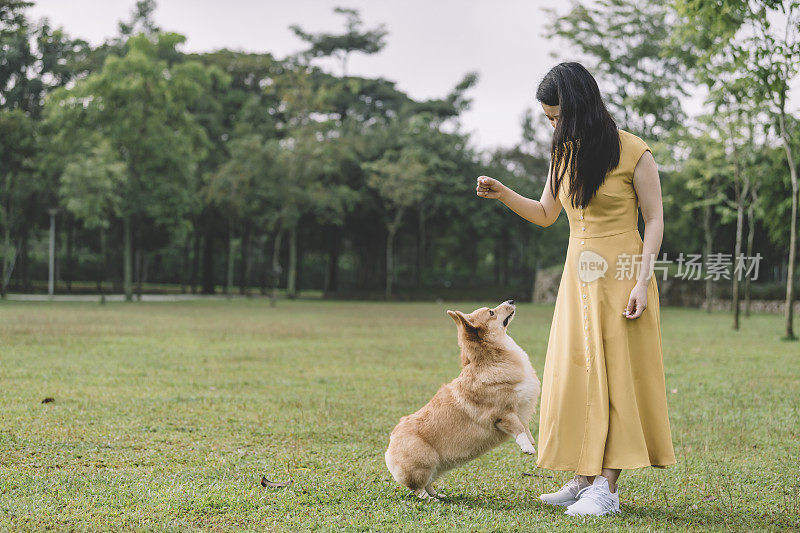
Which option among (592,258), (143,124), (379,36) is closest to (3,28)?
(143,124)

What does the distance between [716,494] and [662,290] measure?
26.2m

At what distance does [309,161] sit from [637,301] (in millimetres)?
24592

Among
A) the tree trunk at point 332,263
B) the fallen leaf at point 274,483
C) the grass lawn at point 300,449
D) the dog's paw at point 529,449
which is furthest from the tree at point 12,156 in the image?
the dog's paw at point 529,449

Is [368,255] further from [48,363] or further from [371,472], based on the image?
[371,472]

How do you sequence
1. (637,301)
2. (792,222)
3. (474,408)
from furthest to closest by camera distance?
1. (792,222)
2. (474,408)
3. (637,301)

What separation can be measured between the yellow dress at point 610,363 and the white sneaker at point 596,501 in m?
0.13

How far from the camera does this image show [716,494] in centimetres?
376

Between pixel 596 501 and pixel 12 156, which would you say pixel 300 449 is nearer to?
pixel 596 501

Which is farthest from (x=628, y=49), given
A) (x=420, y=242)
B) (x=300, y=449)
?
(x=300, y=449)

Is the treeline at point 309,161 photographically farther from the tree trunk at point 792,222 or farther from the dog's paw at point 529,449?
the dog's paw at point 529,449

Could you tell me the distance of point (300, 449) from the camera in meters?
4.65

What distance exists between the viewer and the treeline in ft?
79.0

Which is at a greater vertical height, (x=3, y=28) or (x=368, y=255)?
(x=3, y=28)

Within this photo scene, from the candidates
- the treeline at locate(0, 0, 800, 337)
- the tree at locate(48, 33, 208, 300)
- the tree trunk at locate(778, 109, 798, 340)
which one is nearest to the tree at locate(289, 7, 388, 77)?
Answer: the treeline at locate(0, 0, 800, 337)
